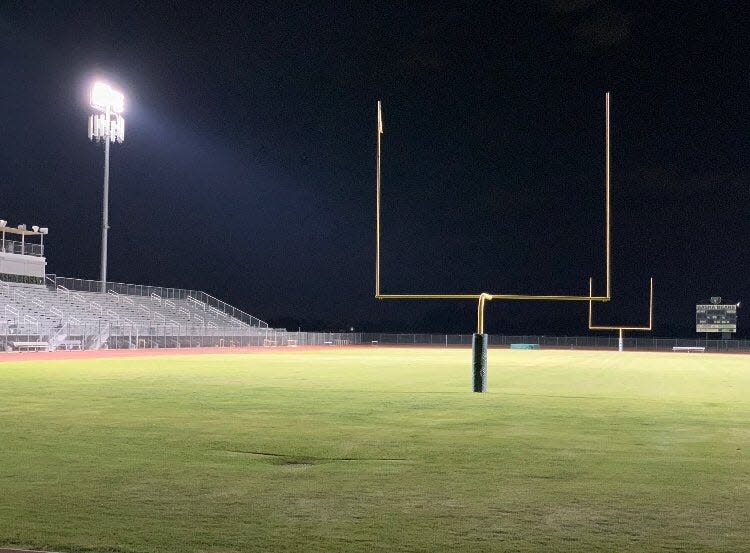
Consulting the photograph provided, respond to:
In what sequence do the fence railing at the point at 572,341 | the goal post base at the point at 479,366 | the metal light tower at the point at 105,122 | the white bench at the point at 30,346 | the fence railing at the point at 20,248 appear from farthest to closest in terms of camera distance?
the fence railing at the point at 572,341, the fence railing at the point at 20,248, the metal light tower at the point at 105,122, the white bench at the point at 30,346, the goal post base at the point at 479,366

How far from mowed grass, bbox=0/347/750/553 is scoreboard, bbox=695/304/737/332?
1725 inches

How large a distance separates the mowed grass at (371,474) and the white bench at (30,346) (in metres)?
18.7

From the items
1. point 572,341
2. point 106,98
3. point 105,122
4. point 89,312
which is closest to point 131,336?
point 89,312

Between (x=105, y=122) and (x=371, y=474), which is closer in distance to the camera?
(x=371, y=474)

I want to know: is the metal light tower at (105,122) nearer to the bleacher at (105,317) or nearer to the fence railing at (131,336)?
the bleacher at (105,317)

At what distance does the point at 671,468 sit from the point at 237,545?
11.1 ft

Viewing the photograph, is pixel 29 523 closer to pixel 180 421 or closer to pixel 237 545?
pixel 237 545

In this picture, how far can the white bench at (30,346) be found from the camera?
93.7 feet

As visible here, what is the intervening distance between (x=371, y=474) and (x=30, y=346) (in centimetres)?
2644

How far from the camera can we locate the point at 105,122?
39.2 meters

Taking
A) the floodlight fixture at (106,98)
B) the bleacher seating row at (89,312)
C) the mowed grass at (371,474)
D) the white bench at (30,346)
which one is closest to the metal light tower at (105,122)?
the floodlight fixture at (106,98)

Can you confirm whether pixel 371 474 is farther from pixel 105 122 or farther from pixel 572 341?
pixel 572 341

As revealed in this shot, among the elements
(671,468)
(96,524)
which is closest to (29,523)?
(96,524)

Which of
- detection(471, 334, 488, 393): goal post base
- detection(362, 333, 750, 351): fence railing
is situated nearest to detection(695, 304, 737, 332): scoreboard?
detection(362, 333, 750, 351): fence railing
